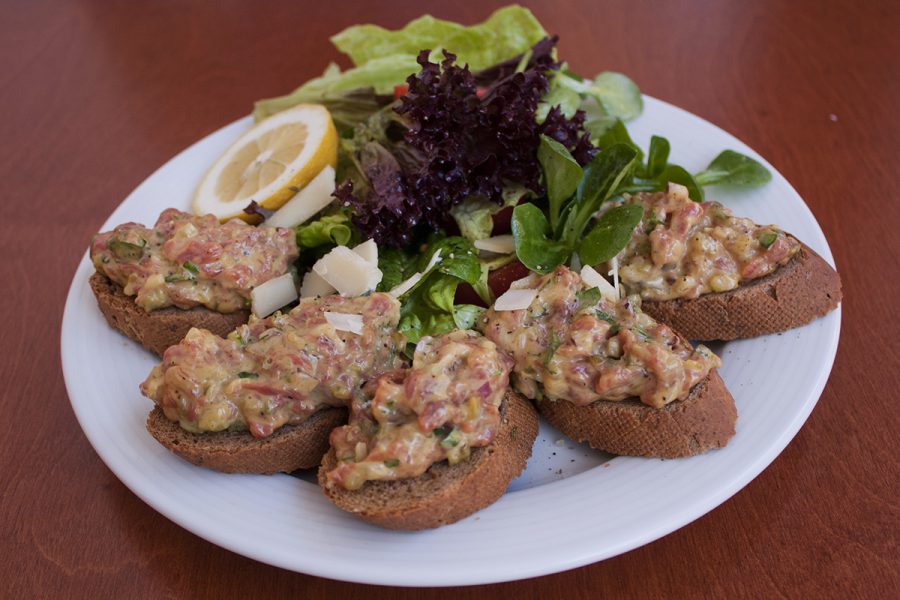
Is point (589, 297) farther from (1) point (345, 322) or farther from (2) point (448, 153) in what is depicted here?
(2) point (448, 153)

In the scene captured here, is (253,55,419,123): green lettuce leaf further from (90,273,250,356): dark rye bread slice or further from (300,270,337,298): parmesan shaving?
(90,273,250,356): dark rye bread slice

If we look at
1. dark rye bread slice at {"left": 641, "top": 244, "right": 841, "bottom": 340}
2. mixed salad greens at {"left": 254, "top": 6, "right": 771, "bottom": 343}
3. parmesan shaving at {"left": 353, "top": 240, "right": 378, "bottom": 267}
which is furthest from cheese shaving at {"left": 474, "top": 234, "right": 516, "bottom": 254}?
dark rye bread slice at {"left": 641, "top": 244, "right": 841, "bottom": 340}

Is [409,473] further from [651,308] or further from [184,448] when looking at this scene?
[651,308]

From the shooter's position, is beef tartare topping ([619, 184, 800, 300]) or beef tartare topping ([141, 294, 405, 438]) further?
beef tartare topping ([619, 184, 800, 300])

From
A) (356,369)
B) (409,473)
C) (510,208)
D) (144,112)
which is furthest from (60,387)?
(144,112)

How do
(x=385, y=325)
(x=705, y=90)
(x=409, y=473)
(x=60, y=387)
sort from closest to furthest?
1. (x=409, y=473)
2. (x=385, y=325)
3. (x=60, y=387)
4. (x=705, y=90)

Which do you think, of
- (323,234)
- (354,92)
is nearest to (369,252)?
(323,234)
